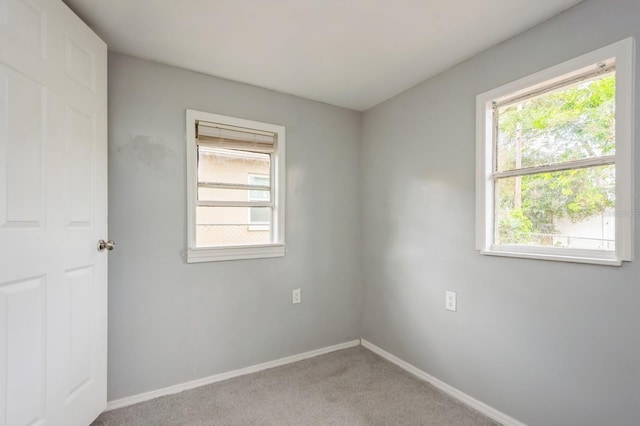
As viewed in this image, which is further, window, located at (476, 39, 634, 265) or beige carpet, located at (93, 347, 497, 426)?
beige carpet, located at (93, 347, 497, 426)

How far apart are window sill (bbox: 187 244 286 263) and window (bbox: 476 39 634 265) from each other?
1.48m

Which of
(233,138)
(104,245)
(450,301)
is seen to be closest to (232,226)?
(233,138)

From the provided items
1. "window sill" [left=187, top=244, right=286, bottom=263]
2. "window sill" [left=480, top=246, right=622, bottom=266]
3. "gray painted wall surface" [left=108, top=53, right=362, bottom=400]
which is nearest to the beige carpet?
"gray painted wall surface" [left=108, top=53, right=362, bottom=400]

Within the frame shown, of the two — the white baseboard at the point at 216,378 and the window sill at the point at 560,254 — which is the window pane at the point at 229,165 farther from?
the window sill at the point at 560,254

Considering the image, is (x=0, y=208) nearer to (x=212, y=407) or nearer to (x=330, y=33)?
(x=212, y=407)

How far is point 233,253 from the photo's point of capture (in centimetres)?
231

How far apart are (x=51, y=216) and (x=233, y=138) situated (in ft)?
4.14

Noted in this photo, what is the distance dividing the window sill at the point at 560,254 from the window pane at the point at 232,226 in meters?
1.60

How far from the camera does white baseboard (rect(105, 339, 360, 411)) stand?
1935mm

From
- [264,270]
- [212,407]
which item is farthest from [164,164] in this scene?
[212,407]

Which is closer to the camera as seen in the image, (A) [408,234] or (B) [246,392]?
(B) [246,392]

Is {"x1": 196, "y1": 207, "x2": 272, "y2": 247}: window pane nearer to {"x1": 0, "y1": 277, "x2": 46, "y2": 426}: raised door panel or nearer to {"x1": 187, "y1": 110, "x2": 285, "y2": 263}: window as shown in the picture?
{"x1": 187, "y1": 110, "x2": 285, "y2": 263}: window

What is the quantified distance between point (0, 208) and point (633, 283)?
2550 mm

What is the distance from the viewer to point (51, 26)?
1371 mm
